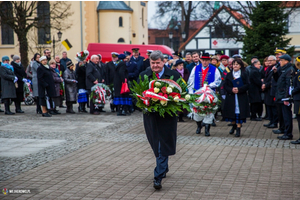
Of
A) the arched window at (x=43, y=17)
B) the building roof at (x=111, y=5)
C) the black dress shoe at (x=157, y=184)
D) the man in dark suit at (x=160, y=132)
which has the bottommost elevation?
the black dress shoe at (x=157, y=184)

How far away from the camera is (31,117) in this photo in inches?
556

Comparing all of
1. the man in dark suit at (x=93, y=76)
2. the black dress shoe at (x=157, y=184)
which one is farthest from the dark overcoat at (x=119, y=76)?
the black dress shoe at (x=157, y=184)

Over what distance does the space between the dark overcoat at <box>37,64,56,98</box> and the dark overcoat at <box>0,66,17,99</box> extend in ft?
4.58

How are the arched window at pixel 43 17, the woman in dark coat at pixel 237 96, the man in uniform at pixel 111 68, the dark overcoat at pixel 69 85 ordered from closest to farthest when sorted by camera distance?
the woman in dark coat at pixel 237 96 < the dark overcoat at pixel 69 85 < the man in uniform at pixel 111 68 < the arched window at pixel 43 17

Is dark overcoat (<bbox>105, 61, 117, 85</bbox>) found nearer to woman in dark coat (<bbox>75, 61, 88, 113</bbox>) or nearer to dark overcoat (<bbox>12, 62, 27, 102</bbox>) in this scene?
woman in dark coat (<bbox>75, 61, 88, 113</bbox>)

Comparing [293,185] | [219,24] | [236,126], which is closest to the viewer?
[293,185]

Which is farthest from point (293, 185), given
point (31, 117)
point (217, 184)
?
point (31, 117)

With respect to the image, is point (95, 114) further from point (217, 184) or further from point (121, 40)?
point (121, 40)

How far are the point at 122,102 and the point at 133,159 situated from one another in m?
7.13

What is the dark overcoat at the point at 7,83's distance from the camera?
1448 centimetres

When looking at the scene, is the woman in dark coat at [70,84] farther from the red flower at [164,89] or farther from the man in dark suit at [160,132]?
the red flower at [164,89]

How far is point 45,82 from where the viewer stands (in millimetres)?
13867

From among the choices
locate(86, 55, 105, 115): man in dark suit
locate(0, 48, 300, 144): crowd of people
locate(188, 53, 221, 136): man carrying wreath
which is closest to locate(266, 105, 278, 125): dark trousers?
locate(0, 48, 300, 144): crowd of people

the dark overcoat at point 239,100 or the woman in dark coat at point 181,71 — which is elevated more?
the woman in dark coat at point 181,71
